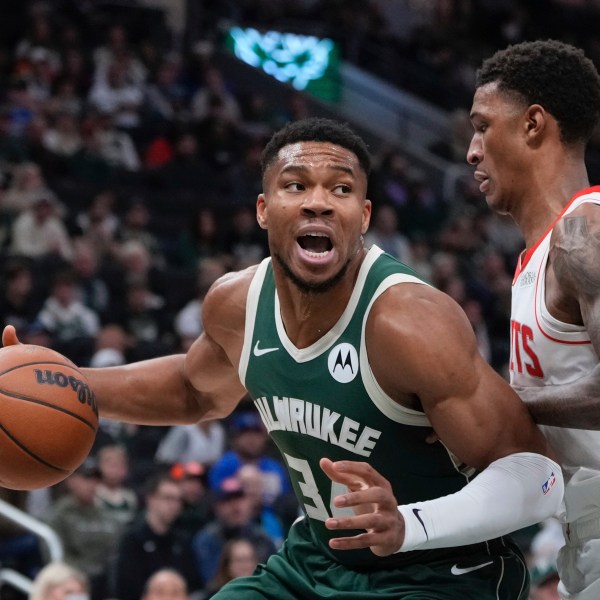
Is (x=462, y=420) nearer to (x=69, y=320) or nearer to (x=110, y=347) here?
(x=110, y=347)

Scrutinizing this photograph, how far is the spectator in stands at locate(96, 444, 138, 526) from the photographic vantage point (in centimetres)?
673

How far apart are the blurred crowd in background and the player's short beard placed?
9.50 feet

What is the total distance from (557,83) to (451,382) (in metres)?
0.98

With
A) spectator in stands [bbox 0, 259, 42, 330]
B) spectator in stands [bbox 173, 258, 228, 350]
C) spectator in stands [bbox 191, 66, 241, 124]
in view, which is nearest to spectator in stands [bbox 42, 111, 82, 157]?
spectator in stands [bbox 191, 66, 241, 124]

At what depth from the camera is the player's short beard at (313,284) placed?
323 cm

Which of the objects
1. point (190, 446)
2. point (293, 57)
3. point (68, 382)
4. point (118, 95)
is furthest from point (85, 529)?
point (293, 57)

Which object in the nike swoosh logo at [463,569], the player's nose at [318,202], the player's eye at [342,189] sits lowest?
the nike swoosh logo at [463,569]

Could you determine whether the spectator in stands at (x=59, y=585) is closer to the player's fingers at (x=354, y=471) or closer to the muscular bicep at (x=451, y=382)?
the muscular bicep at (x=451, y=382)

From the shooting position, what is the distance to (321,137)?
10.8ft

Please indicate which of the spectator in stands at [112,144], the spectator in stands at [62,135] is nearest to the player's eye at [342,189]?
the spectator in stands at [62,135]

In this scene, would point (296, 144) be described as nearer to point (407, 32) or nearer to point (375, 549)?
point (375, 549)

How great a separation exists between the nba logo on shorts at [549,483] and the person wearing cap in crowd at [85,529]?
385 cm

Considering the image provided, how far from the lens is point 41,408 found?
331 centimetres

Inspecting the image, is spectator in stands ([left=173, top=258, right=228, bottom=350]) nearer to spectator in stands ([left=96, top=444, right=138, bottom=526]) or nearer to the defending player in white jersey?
spectator in stands ([left=96, top=444, right=138, bottom=526])
